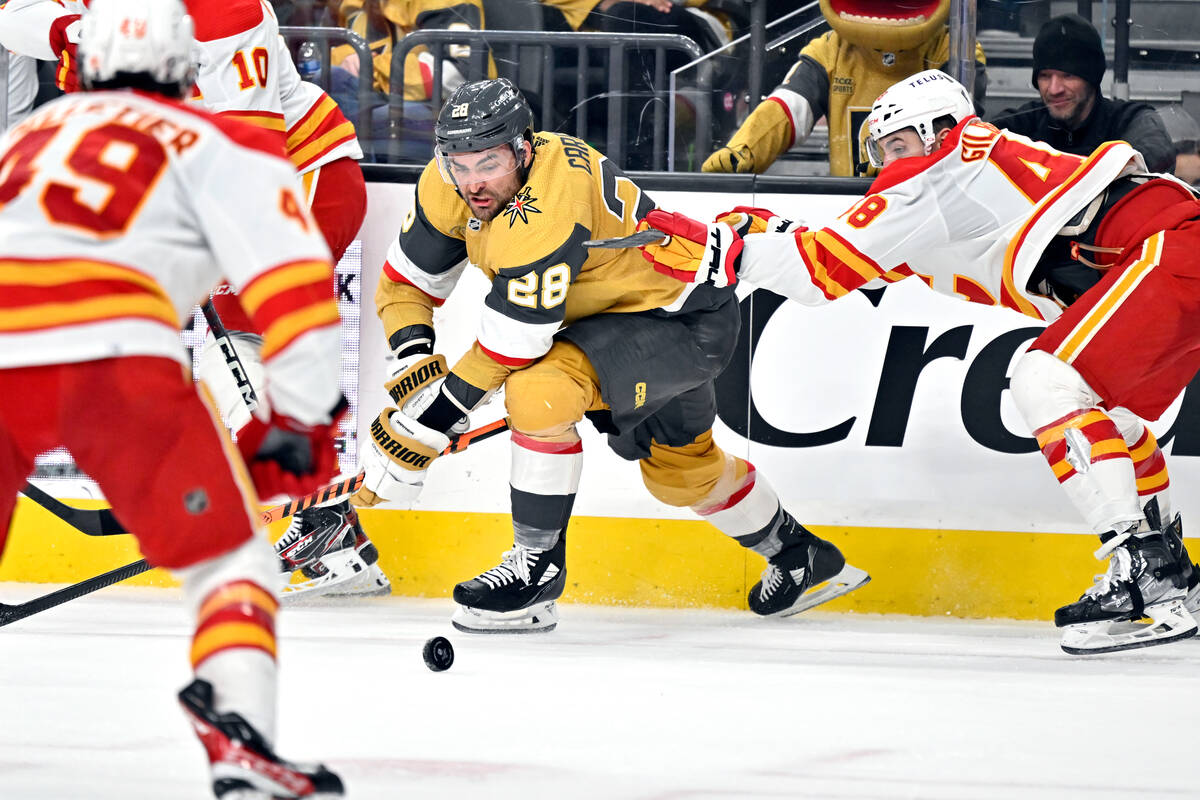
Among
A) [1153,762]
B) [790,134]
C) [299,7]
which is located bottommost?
[1153,762]

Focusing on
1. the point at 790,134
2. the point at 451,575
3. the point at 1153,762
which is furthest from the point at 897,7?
the point at 1153,762

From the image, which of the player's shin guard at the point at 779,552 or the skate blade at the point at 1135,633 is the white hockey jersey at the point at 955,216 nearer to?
the player's shin guard at the point at 779,552

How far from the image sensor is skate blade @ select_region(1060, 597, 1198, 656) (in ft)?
9.74

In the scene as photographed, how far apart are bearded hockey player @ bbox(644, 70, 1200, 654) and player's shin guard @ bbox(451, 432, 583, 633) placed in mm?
484

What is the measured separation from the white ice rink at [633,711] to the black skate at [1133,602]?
0.16 ft

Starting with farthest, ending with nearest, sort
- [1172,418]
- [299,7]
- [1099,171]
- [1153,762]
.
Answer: [299,7] < [1172,418] < [1099,171] < [1153,762]

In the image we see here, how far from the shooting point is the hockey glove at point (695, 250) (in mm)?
3026

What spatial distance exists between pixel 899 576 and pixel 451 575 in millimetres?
1122

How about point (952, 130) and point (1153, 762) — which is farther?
point (952, 130)

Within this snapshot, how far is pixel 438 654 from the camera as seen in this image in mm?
2615

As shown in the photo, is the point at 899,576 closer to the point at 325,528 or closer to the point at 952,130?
the point at 952,130

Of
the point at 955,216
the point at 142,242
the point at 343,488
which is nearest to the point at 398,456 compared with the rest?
the point at 343,488

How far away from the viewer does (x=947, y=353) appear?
11.8 feet

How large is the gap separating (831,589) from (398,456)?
1.09 m
